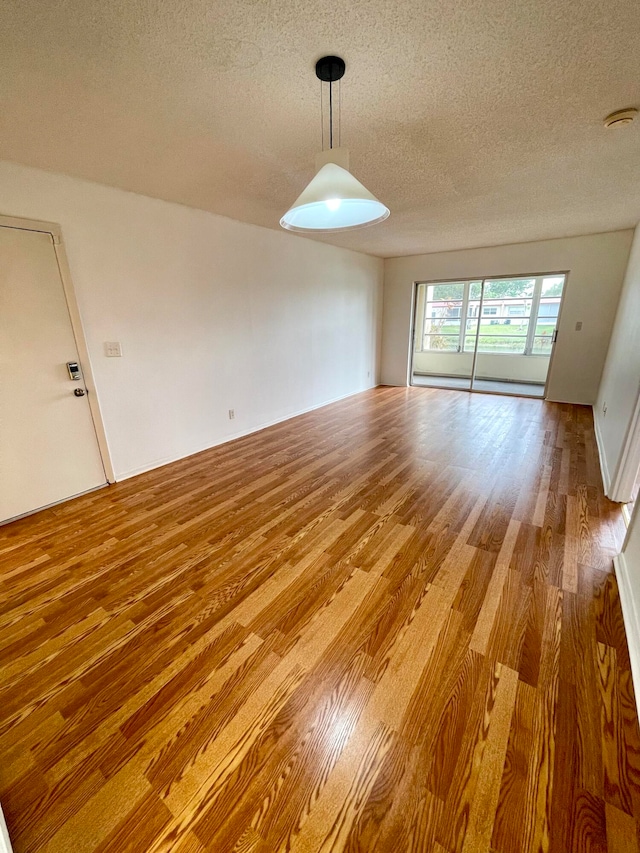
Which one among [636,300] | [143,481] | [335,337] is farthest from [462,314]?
[143,481]

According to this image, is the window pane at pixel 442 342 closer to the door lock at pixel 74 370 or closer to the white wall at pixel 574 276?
the white wall at pixel 574 276

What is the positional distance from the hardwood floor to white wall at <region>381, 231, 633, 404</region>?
355cm

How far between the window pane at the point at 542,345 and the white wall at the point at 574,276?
174cm

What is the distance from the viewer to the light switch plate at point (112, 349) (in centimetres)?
297

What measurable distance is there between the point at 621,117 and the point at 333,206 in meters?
1.84

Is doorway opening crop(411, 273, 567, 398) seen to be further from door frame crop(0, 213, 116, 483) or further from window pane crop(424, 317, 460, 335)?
door frame crop(0, 213, 116, 483)

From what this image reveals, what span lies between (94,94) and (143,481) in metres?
2.75

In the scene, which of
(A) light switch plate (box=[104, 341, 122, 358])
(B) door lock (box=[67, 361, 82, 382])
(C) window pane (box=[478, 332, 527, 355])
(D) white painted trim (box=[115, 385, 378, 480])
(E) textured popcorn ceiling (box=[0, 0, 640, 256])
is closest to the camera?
(E) textured popcorn ceiling (box=[0, 0, 640, 256])

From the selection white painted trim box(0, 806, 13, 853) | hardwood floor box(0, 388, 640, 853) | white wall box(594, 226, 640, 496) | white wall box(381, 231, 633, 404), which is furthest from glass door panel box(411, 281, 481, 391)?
white painted trim box(0, 806, 13, 853)

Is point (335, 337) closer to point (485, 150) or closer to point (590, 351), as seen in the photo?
point (485, 150)

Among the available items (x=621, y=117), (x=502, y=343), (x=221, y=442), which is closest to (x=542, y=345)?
(x=502, y=343)

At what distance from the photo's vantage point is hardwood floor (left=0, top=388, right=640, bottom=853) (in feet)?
3.25

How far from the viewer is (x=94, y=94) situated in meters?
1.69

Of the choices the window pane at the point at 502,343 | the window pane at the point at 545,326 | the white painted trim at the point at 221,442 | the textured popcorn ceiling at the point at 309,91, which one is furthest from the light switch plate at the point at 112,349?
the window pane at the point at 545,326
